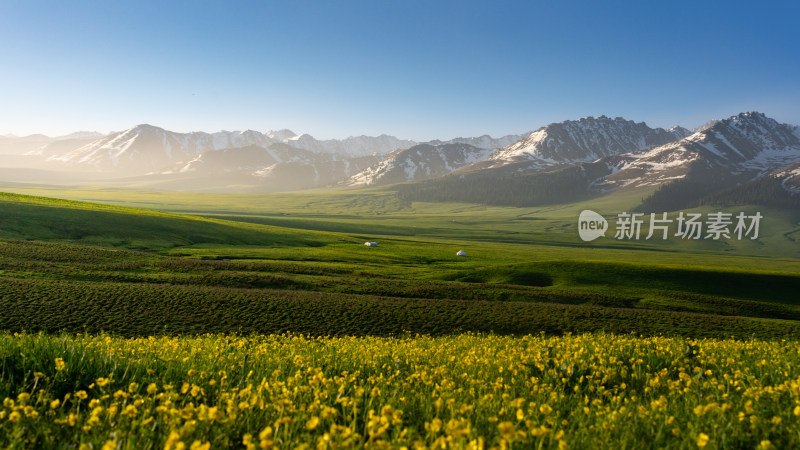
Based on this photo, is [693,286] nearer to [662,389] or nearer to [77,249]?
[662,389]

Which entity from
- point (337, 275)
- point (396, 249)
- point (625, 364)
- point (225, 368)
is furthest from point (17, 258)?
point (396, 249)

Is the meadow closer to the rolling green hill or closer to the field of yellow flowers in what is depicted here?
the field of yellow flowers

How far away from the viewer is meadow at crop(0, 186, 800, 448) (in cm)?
504

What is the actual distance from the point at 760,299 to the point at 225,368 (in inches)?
3580

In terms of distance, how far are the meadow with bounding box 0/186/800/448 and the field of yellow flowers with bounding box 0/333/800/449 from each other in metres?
0.05

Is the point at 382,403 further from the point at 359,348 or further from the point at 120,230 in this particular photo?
the point at 120,230

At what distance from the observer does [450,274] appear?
75.6m

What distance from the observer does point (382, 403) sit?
Answer: 6199 millimetres

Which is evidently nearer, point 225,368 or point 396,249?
point 225,368

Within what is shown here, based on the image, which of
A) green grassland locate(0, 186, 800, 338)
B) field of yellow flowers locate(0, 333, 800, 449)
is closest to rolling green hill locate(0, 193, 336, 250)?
green grassland locate(0, 186, 800, 338)

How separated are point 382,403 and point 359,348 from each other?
7284 millimetres

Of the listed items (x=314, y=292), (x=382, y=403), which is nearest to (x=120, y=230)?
(x=314, y=292)

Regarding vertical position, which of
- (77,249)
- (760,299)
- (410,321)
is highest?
(77,249)

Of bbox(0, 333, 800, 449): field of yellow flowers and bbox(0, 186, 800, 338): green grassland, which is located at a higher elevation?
bbox(0, 333, 800, 449): field of yellow flowers
